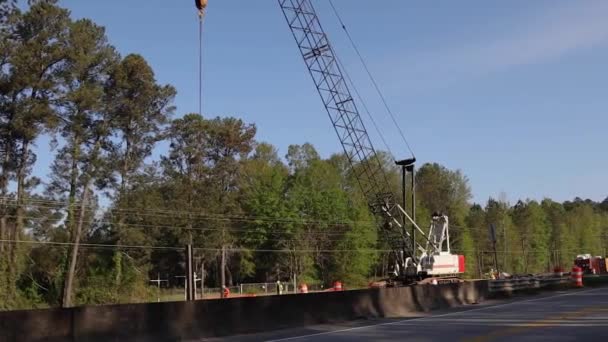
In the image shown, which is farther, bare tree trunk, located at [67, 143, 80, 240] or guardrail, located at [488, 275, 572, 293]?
bare tree trunk, located at [67, 143, 80, 240]

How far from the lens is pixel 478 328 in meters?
18.5

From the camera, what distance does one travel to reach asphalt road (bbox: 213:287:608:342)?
53.4ft

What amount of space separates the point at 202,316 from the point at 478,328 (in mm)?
7303

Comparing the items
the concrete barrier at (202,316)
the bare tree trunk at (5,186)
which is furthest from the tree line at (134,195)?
the concrete barrier at (202,316)

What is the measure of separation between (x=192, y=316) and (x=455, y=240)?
4013 inches

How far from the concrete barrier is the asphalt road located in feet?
2.52

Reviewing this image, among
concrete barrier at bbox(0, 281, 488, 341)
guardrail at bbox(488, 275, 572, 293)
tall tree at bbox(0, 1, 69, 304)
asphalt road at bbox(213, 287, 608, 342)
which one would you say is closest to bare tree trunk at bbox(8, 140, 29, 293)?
tall tree at bbox(0, 1, 69, 304)

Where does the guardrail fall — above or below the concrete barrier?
below

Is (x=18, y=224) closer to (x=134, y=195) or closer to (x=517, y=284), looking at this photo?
(x=134, y=195)

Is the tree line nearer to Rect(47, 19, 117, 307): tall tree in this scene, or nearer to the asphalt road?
Rect(47, 19, 117, 307): tall tree

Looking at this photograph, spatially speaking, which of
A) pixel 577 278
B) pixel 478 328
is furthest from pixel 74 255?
pixel 478 328

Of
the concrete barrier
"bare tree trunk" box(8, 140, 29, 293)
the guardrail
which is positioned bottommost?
the guardrail

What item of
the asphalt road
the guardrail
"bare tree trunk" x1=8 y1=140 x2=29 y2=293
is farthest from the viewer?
"bare tree trunk" x1=8 y1=140 x2=29 y2=293

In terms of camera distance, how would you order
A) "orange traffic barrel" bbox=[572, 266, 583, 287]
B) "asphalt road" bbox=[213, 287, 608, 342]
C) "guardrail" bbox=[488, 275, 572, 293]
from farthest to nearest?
"orange traffic barrel" bbox=[572, 266, 583, 287] < "guardrail" bbox=[488, 275, 572, 293] < "asphalt road" bbox=[213, 287, 608, 342]
